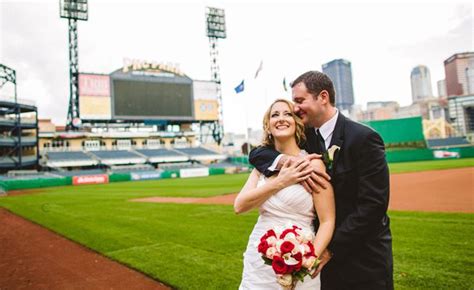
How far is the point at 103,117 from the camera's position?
49.2m

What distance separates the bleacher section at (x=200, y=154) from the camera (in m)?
59.8

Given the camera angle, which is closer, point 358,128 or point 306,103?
point 358,128

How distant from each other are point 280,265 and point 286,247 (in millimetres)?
123

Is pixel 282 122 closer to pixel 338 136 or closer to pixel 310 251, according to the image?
pixel 338 136

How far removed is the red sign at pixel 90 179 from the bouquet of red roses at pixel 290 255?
4262 centimetres

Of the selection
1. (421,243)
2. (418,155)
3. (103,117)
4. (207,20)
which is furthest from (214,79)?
(421,243)

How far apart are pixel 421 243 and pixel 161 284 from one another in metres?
4.96

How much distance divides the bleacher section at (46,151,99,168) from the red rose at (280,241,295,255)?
5253cm

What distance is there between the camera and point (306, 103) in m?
2.51

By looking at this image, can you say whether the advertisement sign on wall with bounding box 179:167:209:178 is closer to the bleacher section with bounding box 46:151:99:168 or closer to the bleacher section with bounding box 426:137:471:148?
the bleacher section with bounding box 46:151:99:168

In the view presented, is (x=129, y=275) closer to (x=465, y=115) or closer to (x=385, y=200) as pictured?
(x=385, y=200)

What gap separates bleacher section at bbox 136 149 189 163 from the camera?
56.3m

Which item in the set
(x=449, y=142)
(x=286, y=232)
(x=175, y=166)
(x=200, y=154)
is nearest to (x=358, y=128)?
(x=286, y=232)

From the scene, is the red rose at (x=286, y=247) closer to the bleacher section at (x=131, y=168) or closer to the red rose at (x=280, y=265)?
the red rose at (x=280, y=265)
